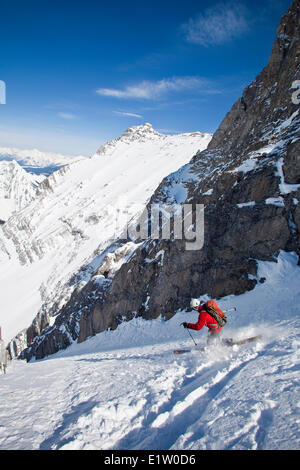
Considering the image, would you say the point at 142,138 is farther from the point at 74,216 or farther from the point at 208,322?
the point at 208,322

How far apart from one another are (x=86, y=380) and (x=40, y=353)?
39262mm

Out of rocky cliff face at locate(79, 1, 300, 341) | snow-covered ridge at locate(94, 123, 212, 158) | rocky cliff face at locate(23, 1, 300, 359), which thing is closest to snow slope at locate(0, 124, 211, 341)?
snow-covered ridge at locate(94, 123, 212, 158)

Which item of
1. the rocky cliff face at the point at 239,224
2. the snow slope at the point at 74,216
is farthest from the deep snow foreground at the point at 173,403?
the snow slope at the point at 74,216

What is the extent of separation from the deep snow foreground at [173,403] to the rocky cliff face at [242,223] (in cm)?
730

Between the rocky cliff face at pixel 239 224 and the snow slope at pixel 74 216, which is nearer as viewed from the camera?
the rocky cliff face at pixel 239 224

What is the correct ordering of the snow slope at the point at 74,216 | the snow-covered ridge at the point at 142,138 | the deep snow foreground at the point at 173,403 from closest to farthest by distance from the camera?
the deep snow foreground at the point at 173,403 → the snow slope at the point at 74,216 → the snow-covered ridge at the point at 142,138

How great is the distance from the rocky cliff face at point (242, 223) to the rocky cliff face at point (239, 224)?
58mm

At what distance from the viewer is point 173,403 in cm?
535

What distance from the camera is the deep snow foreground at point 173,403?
4.03m

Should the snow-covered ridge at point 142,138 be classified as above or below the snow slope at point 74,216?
above

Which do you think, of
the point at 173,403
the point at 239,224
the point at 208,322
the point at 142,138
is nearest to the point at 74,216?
the point at 142,138

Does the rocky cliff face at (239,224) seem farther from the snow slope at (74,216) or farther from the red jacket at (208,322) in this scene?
the snow slope at (74,216)

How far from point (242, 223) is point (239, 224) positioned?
22 centimetres

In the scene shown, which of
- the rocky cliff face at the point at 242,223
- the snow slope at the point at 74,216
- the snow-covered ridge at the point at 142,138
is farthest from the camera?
the snow-covered ridge at the point at 142,138
